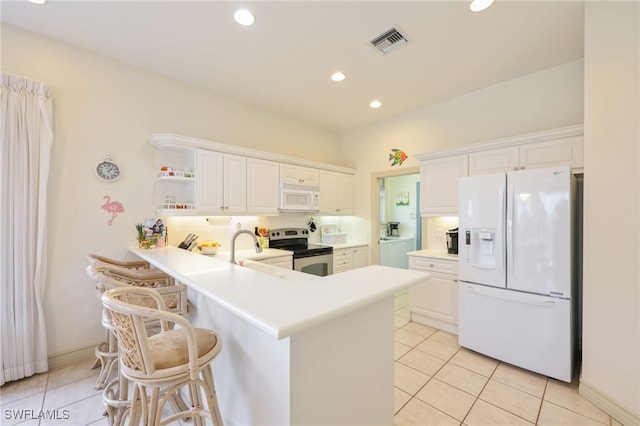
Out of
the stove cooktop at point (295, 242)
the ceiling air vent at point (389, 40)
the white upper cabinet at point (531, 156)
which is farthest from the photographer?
the stove cooktop at point (295, 242)

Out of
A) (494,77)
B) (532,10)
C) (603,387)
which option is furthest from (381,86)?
(603,387)

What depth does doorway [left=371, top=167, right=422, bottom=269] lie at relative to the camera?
559 centimetres

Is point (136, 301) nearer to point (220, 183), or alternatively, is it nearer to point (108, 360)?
point (108, 360)

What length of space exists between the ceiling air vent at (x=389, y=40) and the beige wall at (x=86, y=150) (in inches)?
93.7

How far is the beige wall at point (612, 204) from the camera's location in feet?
5.70

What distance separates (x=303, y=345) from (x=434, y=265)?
261cm

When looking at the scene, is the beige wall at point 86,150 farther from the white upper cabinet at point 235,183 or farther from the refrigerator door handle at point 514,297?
the refrigerator door handle at point 514,297

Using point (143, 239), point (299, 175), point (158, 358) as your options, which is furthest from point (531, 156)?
point (143, 239)

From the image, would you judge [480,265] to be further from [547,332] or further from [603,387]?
[603,387]

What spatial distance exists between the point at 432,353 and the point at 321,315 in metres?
2.36

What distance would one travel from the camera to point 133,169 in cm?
294

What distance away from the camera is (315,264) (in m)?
3.93

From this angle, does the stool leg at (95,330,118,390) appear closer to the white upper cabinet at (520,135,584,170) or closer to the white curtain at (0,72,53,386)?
the white curtain at (0,72,53,386)

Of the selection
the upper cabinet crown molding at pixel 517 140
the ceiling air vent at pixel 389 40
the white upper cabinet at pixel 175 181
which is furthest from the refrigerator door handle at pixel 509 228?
the white upper cabinet at pixel 175 181
